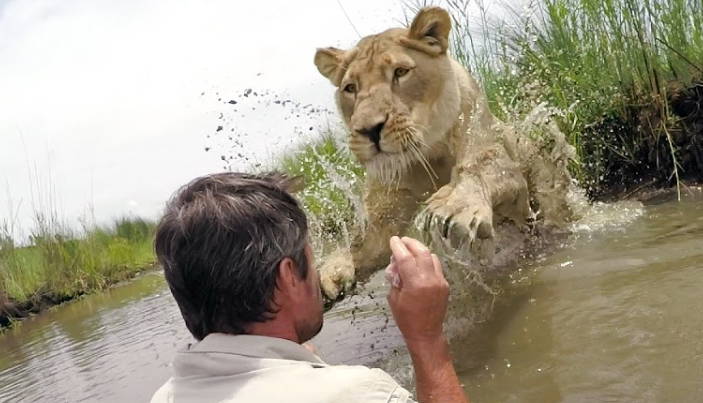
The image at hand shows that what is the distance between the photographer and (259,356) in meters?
1.75

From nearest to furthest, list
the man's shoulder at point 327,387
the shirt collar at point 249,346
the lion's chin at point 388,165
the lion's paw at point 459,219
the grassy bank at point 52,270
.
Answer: the man's shoulder at point 327,387 → the shirt collar at point 249,346 → the lion's paw at point 459,219 → the lion's chin at point 388,165 → the grassy bank at point 52,270

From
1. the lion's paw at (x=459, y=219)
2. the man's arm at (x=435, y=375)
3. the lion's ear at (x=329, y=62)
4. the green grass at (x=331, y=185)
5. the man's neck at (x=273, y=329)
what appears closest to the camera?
the man's neck at (x=273, y=329)

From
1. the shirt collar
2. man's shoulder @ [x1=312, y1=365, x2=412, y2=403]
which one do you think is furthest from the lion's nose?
man's shoulder @ [x1=312, y1=365, x2=412, y2=403]

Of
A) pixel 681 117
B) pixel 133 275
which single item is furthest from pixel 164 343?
pixel 133 275

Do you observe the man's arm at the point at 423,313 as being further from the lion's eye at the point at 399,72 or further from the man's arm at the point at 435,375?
the lion's eye at the point at 399,72

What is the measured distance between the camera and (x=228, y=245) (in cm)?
180

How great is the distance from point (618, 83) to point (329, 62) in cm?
314

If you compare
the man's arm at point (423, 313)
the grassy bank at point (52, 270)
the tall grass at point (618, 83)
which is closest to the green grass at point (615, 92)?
the tall grass at point (618, 83)

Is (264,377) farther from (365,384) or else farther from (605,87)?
(605,87)

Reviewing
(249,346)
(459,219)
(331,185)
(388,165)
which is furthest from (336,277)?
(331,185)

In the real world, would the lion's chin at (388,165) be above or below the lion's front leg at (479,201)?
above

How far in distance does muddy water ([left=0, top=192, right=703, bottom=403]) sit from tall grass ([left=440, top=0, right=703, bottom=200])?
802 millimetres

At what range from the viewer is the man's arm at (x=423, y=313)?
2.05 meters

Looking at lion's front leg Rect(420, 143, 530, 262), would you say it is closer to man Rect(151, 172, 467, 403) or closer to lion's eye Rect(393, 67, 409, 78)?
lion's eye Rect(393, 67, 409, 78)
